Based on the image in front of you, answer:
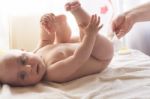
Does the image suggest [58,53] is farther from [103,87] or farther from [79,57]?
[103,87]

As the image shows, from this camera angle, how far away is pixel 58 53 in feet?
3.52

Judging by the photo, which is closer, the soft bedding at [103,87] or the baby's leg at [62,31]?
the soft bedding at [103,87]

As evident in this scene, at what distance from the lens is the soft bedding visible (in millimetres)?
839

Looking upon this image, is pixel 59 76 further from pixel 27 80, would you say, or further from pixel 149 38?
pixel 149 38

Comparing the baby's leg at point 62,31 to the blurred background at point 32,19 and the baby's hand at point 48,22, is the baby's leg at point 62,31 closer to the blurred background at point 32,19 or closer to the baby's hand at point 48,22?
the baby's hand at point 48,22

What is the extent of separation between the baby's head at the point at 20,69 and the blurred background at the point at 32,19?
565mm

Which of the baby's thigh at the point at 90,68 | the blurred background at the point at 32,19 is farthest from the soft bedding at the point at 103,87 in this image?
the blurred background at the point at 32,19

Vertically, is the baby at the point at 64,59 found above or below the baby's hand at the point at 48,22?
below

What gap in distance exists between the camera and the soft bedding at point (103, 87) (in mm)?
839

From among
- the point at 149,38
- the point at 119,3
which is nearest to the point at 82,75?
the point at 149,38

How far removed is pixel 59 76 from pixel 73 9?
25 centimetres

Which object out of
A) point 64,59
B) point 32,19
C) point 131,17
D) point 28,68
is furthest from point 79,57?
point 32,19

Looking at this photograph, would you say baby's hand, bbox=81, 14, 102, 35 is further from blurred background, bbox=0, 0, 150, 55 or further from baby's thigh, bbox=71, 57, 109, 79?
blurred background, bbox=0, 0, 150, 55

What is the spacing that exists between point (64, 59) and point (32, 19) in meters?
0.64
